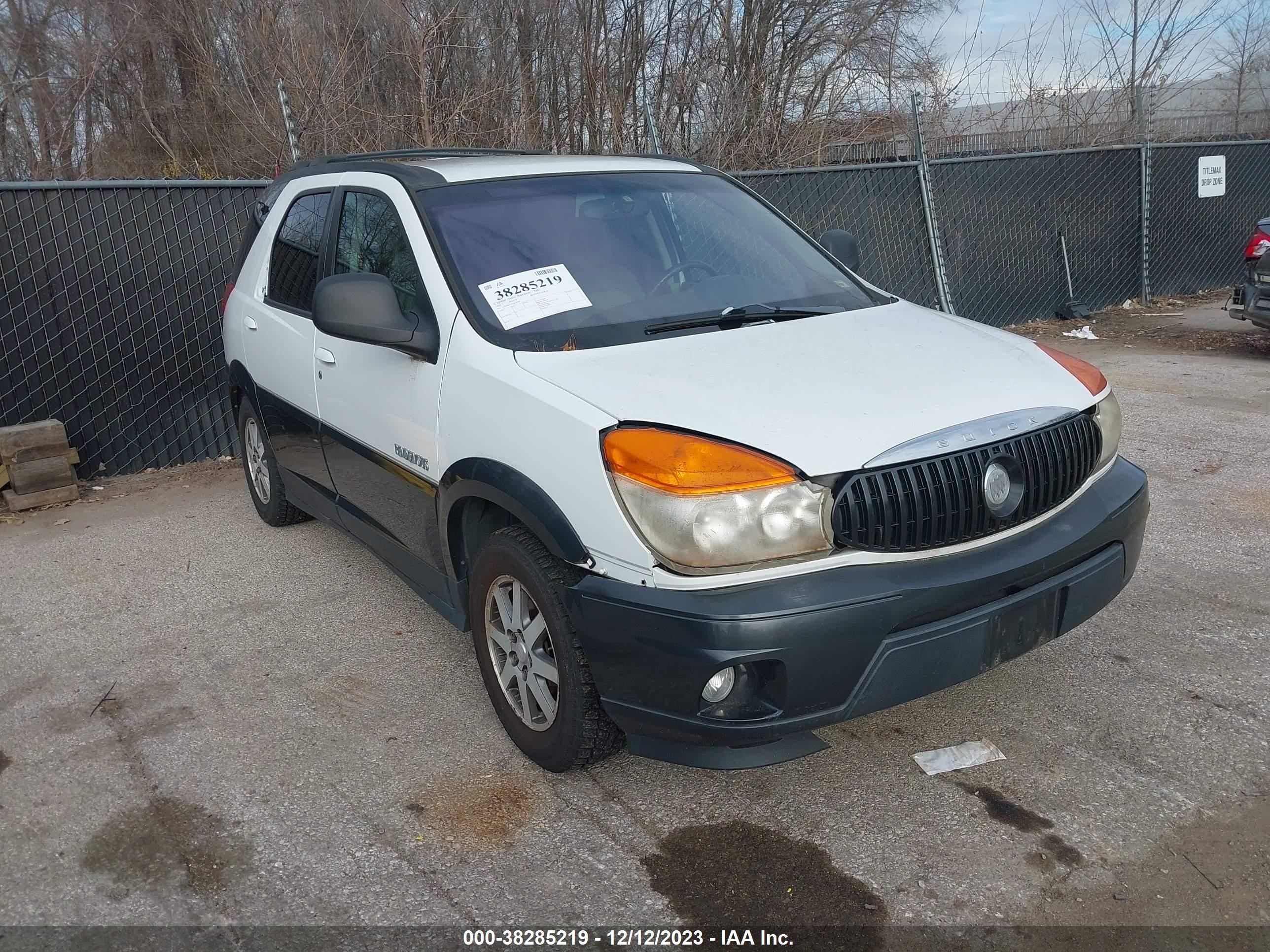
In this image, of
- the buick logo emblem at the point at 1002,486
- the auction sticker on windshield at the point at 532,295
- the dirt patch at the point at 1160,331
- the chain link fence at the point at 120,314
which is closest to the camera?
the buick logo emblem at the point at 1002,486

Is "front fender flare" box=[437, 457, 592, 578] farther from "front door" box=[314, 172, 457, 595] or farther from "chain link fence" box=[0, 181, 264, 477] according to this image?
"chain link fence" box=[0, 181, 264, 477]

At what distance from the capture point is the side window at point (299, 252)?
4.33 m

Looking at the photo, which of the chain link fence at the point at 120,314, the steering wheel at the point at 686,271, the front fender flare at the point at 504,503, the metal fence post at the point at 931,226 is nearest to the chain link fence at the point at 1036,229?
the metal fence post at the point at 931,226

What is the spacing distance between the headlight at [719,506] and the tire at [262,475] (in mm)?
3157

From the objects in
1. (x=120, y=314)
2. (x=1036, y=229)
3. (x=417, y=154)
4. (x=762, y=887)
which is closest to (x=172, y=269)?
(x=120, y=314)

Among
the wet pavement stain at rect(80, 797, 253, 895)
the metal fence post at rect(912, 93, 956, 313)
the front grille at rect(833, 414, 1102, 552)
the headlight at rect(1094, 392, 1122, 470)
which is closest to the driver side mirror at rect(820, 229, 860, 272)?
the headlight at rect(1094, 392, 1122, 470)

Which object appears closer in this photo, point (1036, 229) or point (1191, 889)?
point (1191, 889)

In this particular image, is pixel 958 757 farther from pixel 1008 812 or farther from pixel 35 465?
pixel 35 465

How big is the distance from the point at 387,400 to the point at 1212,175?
1166 centimetres

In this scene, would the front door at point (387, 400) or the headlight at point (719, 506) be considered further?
the front door at point (387, 400)

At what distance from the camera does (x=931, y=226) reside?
9891mm

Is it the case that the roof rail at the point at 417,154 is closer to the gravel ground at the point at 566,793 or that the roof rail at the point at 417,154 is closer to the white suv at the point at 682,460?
the white suv at the point at 682,460

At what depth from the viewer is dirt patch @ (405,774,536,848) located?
114 inches

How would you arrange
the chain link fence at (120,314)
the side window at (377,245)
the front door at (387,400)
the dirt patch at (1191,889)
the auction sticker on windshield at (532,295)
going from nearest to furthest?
the dirt patch at (1191,889) → the auction sticker on windshield at (532,295) → the front door at (387,400) → the side window at (377,245) → the chain link fence at (120,314)
